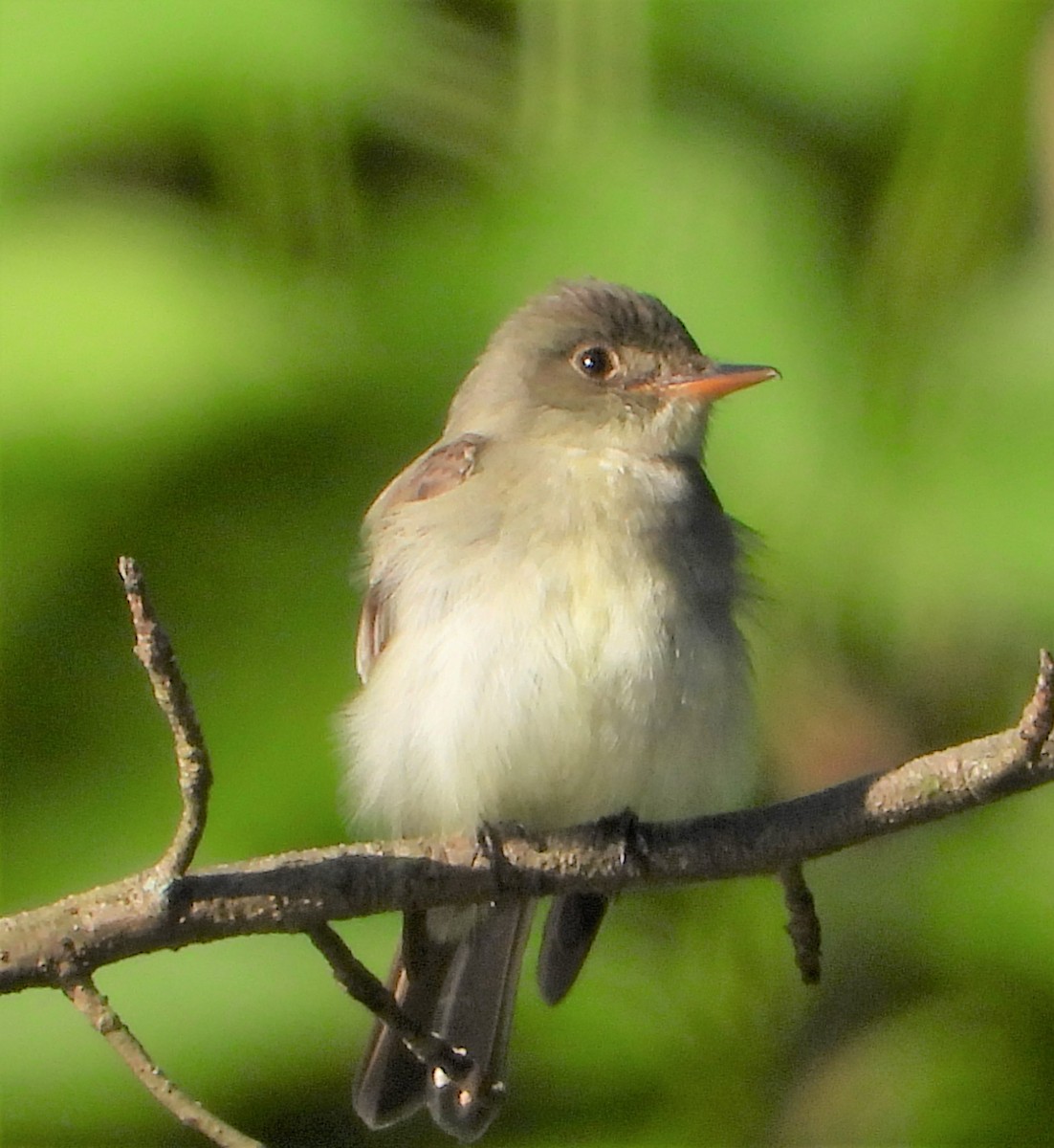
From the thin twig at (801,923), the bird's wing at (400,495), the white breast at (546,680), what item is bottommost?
the thin twig at (801,923)

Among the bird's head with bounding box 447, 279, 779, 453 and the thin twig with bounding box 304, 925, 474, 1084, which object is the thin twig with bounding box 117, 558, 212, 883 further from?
the bird's head with bounding box 447, 279, 779, 453

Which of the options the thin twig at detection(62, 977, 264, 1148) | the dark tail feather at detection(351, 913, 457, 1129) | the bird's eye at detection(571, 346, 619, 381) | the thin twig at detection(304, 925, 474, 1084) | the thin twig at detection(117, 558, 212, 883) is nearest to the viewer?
the thin twig at detection(117, 558, 212, 883)

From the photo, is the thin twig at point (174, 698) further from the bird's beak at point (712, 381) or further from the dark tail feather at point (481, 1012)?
the bird's beak at point (712, 381)

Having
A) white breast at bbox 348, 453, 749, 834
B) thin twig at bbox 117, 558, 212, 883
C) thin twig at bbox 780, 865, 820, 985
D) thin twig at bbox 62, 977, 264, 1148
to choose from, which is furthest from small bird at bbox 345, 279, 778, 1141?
thin twig at bbox 117, 558, 212, 883

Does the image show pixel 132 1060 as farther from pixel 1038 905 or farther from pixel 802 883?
pixel 1038 905

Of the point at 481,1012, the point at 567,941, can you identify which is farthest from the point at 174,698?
the point at 481,1012

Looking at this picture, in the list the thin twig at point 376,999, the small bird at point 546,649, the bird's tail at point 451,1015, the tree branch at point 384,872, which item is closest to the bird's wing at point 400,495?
→ the small bird at point 546,649
